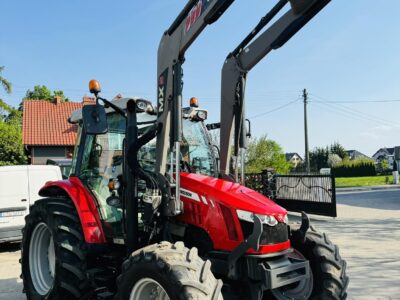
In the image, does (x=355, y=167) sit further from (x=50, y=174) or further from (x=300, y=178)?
(x=50, y=174)

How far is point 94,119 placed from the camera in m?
3.87

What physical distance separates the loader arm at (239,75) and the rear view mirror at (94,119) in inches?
55.4

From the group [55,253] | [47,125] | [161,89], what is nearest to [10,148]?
[47,125]

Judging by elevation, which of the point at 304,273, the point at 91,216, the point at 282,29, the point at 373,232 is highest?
the point at 282,29

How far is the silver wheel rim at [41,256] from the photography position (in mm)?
4914

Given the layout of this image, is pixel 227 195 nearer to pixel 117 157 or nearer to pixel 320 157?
pixel 117 157

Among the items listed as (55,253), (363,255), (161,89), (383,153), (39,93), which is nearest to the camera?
(161,89)

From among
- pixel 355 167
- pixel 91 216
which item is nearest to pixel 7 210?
pixel 91 216

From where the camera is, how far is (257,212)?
139 inches

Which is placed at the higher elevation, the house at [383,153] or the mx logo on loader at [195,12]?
the house at [383,153]

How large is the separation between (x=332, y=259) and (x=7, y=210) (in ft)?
23.9

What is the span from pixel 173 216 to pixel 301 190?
10.9 meters

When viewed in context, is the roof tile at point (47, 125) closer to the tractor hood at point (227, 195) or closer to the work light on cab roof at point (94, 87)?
the work light on cab roof at point (94, 87)

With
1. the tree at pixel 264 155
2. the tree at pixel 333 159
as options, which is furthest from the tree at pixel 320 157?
Answer: the tree at pixel 264 155
